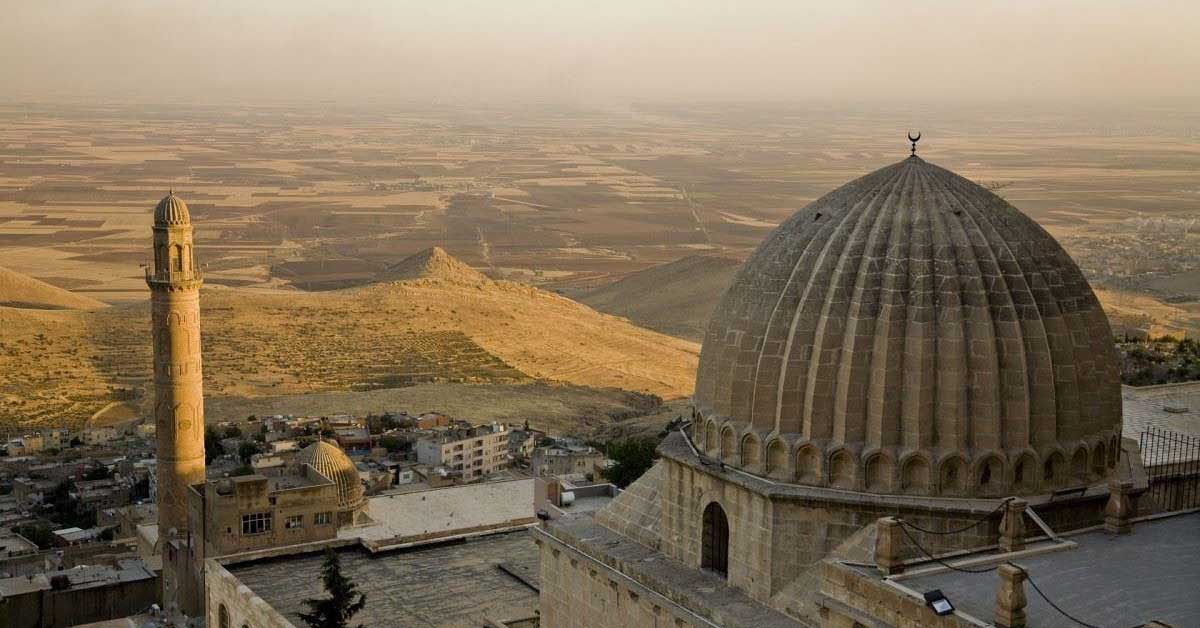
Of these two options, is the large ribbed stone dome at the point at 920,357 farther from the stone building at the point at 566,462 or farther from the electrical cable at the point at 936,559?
the stone building at the point at 566,462

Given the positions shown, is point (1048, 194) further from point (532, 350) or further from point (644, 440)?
point (644, 440)

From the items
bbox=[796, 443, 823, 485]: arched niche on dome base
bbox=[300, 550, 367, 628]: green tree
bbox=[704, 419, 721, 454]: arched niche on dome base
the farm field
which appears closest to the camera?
bbox=[796, 443, 823, 485]: arched niche on dome base

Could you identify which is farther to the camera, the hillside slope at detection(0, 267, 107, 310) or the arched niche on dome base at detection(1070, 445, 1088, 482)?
the hillside slope at detection(0, 267, 107, 310)

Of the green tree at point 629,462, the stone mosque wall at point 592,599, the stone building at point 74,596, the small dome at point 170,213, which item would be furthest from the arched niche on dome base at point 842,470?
the small dome at point 170,213

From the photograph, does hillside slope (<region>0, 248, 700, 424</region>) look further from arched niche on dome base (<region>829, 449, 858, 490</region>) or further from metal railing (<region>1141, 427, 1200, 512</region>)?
arched niche on dome base (<region>829, 449, 858, 490</region>)

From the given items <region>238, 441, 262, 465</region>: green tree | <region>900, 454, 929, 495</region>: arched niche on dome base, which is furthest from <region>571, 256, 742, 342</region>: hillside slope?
<region>900, 454, 929, 495</region>: arched niche on dome base

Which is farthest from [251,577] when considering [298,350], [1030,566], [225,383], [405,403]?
[298,350]

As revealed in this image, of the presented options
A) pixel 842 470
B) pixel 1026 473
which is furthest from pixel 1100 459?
pixel 842 470
